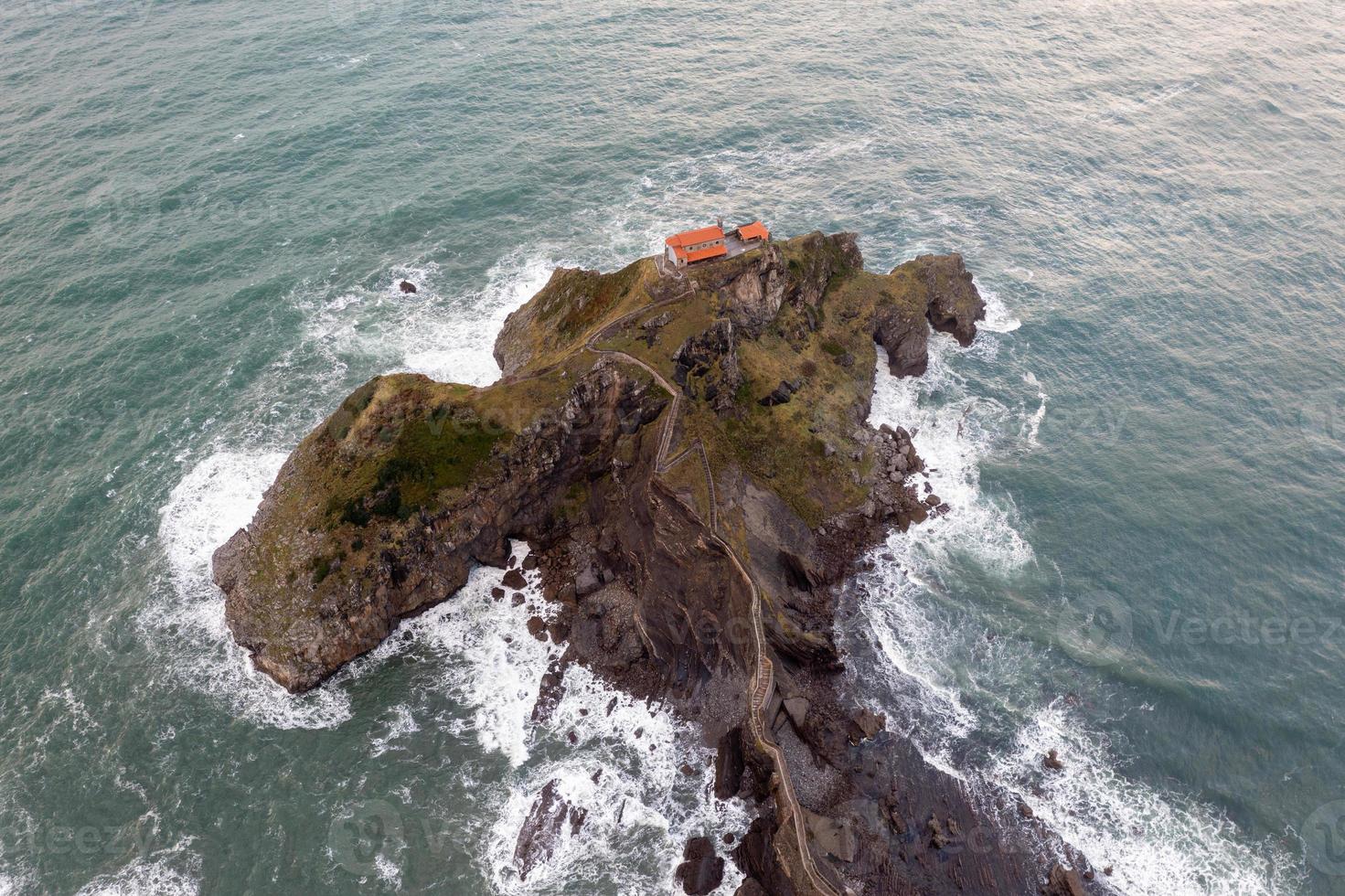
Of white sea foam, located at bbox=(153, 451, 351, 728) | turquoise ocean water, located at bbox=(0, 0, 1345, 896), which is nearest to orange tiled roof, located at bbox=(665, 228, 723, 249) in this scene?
turquoise ocean water, located at bbox=(0, 0, 1345, 896)

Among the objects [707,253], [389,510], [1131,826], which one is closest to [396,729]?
[389,510]

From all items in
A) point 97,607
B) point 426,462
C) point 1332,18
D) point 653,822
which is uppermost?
point 1332,18

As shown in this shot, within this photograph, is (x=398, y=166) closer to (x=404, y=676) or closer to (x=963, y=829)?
(x=404, y=676)

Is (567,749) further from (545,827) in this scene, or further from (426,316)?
(426,316)

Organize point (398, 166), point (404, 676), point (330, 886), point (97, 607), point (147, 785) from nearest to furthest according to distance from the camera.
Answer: point (330, 886) → point (147, 785) → point (404, 676) → point (97, 607) → point (398, 166)

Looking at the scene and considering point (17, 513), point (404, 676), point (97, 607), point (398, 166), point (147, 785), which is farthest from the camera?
point (398, 166)

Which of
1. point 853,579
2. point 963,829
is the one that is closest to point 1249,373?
point 853,579

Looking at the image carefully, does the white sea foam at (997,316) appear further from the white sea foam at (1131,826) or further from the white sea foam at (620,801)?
the white sea foam at (620,801)

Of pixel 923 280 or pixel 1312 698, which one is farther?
pixel 923 280
